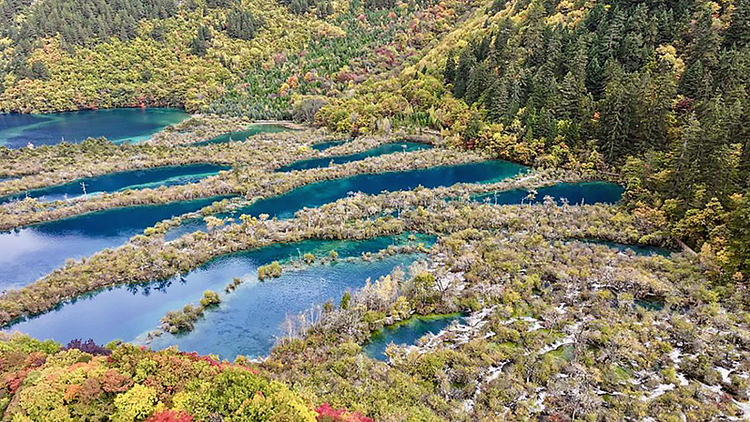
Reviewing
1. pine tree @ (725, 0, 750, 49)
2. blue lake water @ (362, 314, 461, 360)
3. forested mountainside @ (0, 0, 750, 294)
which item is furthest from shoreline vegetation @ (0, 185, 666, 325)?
pine tree @ (725, 0, 750, 49)

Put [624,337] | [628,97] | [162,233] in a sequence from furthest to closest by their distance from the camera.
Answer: [628,97]
[162,233]
[624,337]

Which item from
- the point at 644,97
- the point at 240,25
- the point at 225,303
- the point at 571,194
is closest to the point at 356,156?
the point at 571,194

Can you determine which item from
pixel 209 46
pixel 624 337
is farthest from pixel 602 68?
pixel 209 46

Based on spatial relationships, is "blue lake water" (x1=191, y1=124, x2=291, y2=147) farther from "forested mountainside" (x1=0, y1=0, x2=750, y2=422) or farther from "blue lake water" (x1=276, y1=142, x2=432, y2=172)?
"blue lake water" (x1=276, y1=142, x2=432, y2=172)

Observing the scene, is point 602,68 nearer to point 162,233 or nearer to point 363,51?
point 162,233

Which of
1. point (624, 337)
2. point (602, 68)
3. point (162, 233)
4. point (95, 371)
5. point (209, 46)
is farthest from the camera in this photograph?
point (209, 46)

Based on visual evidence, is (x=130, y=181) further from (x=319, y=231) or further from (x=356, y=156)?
(x=319, y=231)
